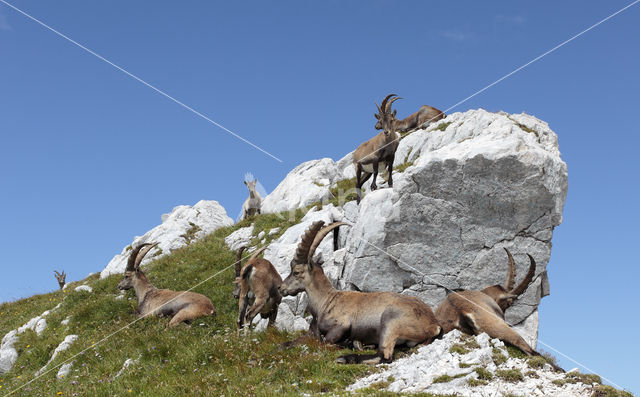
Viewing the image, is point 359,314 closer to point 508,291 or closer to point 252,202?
point 508,291

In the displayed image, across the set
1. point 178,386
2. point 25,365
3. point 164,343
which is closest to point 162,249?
point 25,365

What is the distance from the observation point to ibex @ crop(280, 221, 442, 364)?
34.9ft

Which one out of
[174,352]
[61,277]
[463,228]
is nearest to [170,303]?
[174,352]

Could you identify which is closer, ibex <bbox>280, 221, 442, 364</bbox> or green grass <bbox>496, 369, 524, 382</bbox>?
green grass <bbox>496, 369, 524, 382</bbox>

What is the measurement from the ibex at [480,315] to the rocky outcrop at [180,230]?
2023 centimetres

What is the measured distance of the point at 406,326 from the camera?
1070 cm

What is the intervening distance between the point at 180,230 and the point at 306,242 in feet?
71.1

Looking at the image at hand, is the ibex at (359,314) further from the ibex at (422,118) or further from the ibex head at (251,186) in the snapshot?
the ibex head at (251,186)

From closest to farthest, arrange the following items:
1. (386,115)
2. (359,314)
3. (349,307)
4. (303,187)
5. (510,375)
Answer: (510,375), (359,314), (349,307), (386,115), (303,187)

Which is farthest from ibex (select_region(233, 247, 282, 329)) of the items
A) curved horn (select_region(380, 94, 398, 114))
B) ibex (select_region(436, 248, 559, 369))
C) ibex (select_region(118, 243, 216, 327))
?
curved horn (select_region(380, 94, 398, 114))

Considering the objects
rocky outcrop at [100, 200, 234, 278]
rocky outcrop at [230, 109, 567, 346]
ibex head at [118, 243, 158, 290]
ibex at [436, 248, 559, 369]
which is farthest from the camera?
rocky outcrop at [100, 200, 234, 278]

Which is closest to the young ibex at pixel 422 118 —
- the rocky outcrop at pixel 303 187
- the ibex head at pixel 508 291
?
the rocky outcrop at pixel 303 187

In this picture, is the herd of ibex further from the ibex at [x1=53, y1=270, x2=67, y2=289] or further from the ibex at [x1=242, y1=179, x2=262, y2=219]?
the ibex at [x1=53, y1=270, x2=67, y2=289]

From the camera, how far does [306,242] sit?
42.1 feet
